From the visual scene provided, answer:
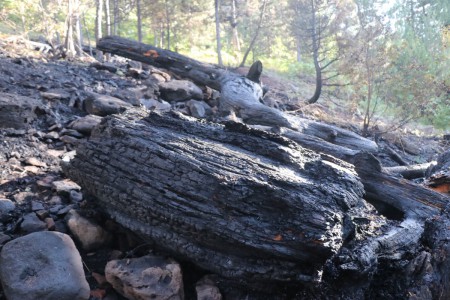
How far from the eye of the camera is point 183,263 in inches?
104

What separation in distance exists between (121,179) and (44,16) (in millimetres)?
8339

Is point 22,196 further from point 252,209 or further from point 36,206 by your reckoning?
point 252,209

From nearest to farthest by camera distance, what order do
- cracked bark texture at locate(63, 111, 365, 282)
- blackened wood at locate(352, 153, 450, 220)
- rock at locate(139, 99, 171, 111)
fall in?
cracked bark texture at locate(63, 111, 365, 282)
blackened wood at locate(352, 153, 450, 220)
rock at locate(139, 99, 171, 111)

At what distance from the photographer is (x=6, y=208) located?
3.07 meters

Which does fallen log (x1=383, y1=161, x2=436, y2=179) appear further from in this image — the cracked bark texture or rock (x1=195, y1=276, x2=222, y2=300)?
rock (x1=195, y1=276, x2=222, y2=300)

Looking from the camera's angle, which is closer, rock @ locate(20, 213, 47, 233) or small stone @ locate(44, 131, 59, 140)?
rock @ locate(20, 213, 47, 233)

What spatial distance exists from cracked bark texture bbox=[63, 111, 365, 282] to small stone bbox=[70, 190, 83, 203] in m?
0.35

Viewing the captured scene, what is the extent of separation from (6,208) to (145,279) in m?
1.57

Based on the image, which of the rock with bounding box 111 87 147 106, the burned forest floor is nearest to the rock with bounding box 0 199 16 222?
the burned forest floor

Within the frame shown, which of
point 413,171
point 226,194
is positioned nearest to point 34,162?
point 226,194

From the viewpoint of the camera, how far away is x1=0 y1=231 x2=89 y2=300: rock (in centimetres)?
222

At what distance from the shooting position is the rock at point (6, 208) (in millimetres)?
2982

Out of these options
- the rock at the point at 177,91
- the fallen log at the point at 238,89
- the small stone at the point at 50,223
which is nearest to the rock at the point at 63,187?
the small stone at the point at 50,223

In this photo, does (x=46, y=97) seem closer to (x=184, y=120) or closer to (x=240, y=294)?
(x=184, y=120)
